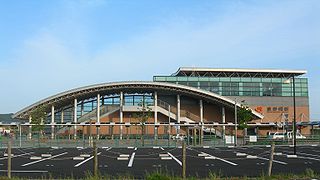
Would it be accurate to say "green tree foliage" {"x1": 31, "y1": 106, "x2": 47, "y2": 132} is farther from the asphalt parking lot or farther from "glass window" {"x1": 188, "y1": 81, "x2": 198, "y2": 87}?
the asphalt parking lot

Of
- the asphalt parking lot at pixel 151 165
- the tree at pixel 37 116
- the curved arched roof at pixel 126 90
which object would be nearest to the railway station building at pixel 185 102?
the curved arched roof at pixel 126 90

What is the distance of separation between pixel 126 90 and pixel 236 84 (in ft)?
60.4

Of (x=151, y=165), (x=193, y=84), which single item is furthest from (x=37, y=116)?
(x=151, y=165)

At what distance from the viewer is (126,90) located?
65062mm

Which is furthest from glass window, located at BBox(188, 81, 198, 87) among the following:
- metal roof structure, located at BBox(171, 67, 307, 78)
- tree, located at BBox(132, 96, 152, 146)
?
tree, located at BBox(132, 96, 152, 146)

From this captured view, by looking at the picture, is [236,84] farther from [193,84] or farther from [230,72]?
[193,84]

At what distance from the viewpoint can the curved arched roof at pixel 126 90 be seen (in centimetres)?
6159

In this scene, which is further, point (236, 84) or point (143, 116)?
point (236, 84)

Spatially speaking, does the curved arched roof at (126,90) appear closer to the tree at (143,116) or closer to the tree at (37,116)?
the tree at (37,116)

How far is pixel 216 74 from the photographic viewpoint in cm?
7156

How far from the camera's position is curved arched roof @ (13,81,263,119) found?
202 ft

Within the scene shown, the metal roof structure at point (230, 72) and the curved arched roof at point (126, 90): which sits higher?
the metal roof structure at point (230, 72)

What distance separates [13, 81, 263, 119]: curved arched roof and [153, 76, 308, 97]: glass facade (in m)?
4.35

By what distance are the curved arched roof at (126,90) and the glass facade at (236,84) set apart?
14.3 ft
